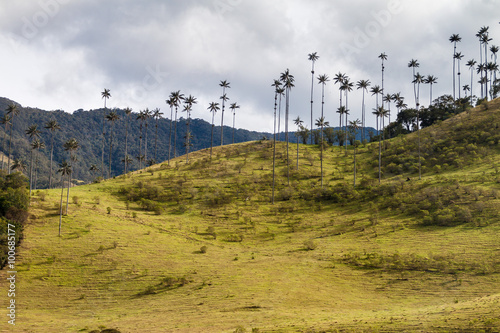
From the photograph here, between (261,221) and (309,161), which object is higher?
(309,161)

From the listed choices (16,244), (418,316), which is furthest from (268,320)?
(16,244)

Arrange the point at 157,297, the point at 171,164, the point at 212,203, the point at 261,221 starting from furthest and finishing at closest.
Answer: the point at 171,164, the point at 212,203, the point at 261,221, the point at 157,297

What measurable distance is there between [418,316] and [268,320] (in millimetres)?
10995

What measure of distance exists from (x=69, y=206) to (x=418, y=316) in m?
52.2

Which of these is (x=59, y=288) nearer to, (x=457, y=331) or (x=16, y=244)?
(x=16, y=244)

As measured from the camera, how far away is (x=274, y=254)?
48656 millimetres

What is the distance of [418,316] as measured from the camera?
25.8 meters

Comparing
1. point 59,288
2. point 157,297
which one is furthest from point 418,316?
point 59,288

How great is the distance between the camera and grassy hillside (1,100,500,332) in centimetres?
3016

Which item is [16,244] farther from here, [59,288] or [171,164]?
[171,164]

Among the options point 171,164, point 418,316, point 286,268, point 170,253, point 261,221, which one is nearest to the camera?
point 418,316

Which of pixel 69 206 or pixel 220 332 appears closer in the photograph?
pixel 220 332

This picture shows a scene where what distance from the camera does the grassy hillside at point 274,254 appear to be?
30.2 metres

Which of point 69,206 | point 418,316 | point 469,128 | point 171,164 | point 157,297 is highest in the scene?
point 469,128
